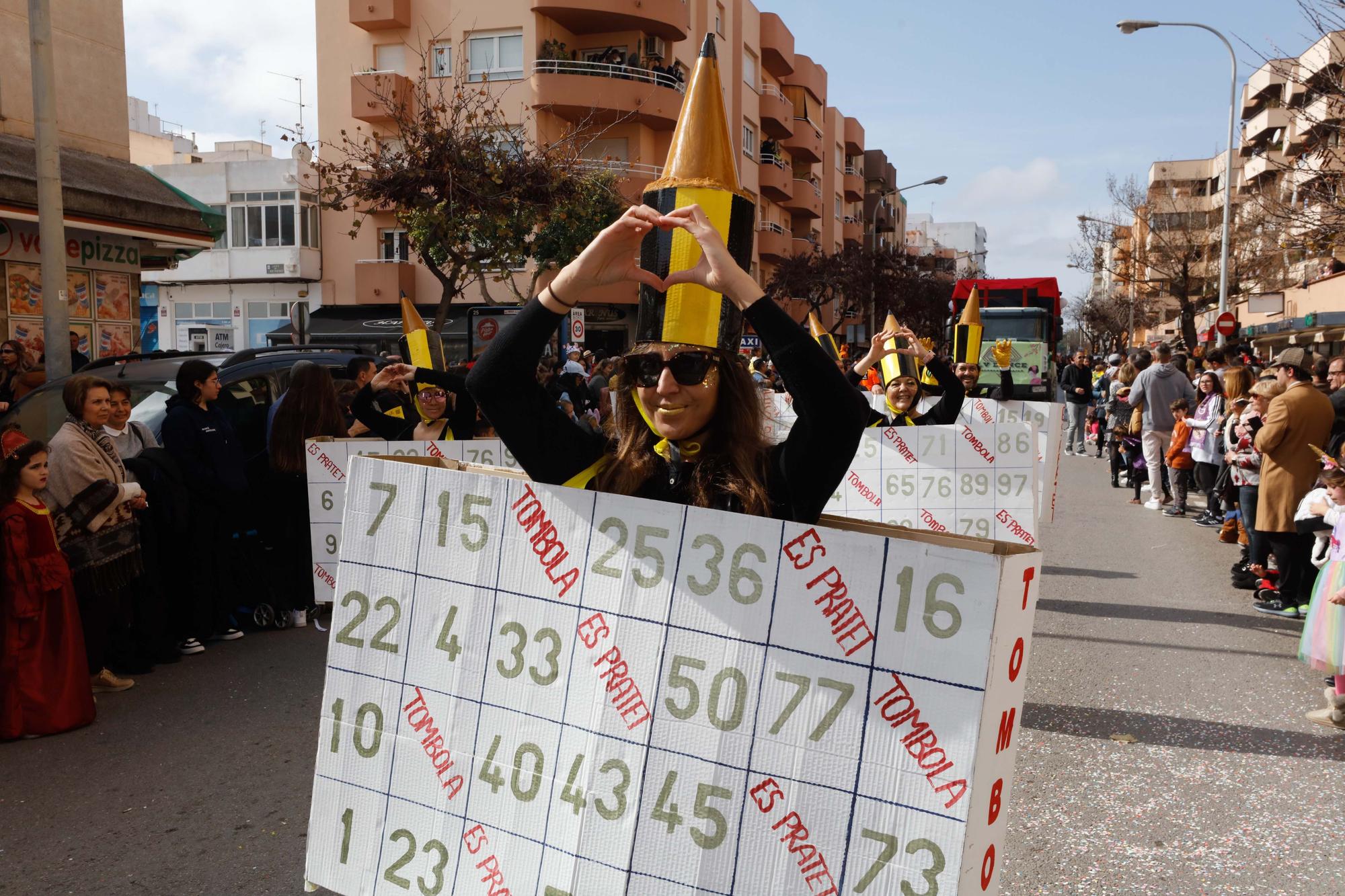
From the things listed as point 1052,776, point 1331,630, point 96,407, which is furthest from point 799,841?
point 96,407

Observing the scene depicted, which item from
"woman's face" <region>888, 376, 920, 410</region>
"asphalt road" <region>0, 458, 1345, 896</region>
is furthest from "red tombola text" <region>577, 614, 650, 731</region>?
"woman's face" <region>888, 376, 920, 410</region>

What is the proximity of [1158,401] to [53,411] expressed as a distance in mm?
12064

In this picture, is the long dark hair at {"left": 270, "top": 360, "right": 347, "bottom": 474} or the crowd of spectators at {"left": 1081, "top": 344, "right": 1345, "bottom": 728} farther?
the long dark hair at {"left": 270, "top": 360, "right": 347, "bottom": 474}

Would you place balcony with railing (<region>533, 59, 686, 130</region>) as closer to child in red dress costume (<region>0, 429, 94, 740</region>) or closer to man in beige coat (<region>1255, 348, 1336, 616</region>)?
man in beige coat (<region>1255, 348, 1336, 616</region>)

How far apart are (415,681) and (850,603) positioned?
109cm

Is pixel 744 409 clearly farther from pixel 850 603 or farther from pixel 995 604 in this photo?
pixel 995 604

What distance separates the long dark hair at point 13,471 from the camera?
5738 millimetres

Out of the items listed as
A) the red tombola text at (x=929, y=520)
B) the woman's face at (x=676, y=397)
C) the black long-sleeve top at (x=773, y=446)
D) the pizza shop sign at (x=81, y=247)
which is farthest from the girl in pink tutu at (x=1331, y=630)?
the pizza shop sign at (x=81, y=247)

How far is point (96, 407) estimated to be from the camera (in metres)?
6.56

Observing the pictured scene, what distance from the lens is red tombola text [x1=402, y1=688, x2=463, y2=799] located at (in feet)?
8.39

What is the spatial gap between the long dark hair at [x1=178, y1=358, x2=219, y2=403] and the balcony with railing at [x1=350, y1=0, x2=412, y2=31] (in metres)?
31.4

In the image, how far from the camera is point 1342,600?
5539mm

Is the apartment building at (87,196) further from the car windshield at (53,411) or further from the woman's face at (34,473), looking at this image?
the woman's face at (34,473)

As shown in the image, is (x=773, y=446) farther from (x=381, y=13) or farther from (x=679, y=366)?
(x=381, y=13)
